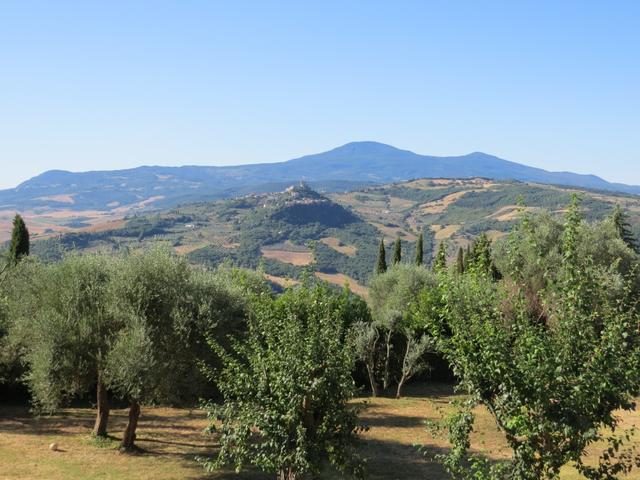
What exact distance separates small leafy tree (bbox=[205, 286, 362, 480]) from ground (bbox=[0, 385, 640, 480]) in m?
1.53

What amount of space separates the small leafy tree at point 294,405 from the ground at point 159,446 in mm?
1528

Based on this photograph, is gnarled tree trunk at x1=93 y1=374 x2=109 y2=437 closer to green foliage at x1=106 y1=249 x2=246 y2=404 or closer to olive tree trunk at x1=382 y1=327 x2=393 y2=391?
green foliage at x1=106 y1=249 x2=246 y2=404

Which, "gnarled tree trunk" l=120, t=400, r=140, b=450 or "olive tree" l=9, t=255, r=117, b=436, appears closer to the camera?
"olive tree" l=9, t=255, r=117, b=436

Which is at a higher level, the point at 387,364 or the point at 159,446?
the point at 159,446

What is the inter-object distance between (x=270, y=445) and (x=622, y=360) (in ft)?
25.5

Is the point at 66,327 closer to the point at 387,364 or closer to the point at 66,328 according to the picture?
the point at 66,328

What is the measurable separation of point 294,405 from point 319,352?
65.7 inches

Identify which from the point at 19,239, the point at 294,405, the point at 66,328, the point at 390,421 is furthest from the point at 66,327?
the point at 19,239

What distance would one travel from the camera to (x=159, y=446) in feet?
74.4

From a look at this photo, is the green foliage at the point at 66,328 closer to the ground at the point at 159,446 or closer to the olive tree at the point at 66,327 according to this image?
the olive tree at the point at 66,327

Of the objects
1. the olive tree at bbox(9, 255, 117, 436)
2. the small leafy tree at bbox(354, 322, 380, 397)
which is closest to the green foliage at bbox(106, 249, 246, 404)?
the olive tree at bbox(9, 255, 117, 436)

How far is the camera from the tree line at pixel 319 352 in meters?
10.5

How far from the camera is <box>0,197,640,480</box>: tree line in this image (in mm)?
10500

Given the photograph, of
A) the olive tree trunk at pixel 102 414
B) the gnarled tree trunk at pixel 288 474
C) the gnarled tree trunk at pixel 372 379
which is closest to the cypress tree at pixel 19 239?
the olive tree trunk at pixel 102 414
